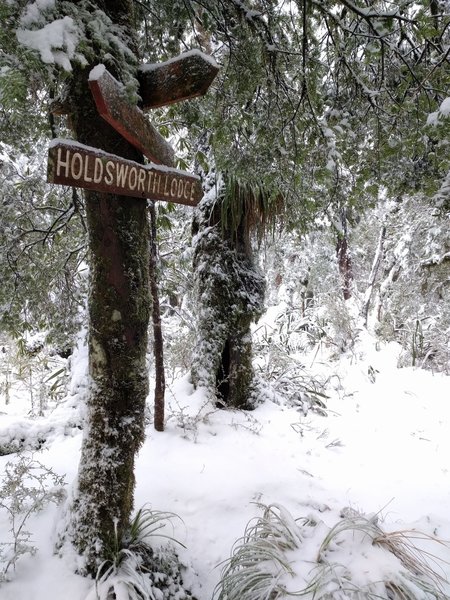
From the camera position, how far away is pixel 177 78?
183 cm

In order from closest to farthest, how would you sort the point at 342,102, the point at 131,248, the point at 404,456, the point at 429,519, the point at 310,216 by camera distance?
1. the point at 131,248
2. the point at 429,519
3. the point at 342,102
4. the point at 310,216
5. the point at 404,456

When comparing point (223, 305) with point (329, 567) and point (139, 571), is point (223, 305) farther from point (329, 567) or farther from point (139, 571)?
point (329, 567)

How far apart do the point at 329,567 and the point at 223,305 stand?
290 centimetres


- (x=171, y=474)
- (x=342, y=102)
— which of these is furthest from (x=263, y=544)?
(x=342, y=102)

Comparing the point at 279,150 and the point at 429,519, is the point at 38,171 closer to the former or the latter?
the point at 279,150

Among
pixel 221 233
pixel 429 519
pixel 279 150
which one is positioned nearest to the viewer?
pixel 279 150

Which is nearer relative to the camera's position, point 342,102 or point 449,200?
point 449,200

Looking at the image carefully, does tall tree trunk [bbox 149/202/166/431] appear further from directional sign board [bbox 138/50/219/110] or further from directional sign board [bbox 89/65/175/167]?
directional sign board [bbox 138/50/219/110]

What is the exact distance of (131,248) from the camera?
6.48 feet

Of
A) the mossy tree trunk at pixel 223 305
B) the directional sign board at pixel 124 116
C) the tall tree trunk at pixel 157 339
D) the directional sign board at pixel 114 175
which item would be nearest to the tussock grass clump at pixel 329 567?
the tall tree trunk at pixel 157 339

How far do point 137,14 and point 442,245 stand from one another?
6.68 metres

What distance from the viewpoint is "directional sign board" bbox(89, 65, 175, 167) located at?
57.1 inches

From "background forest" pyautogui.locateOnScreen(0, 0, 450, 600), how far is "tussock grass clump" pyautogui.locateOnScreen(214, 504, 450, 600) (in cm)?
1

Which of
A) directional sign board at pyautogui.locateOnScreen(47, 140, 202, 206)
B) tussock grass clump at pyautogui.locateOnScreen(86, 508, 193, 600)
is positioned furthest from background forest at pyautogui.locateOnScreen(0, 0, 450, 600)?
directional sign board at pyautogui.locateOnScreen(47, 140, 202, 206)
